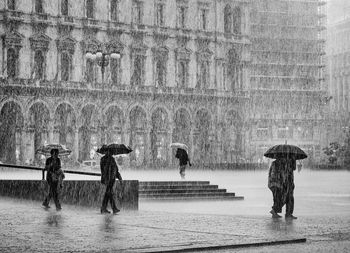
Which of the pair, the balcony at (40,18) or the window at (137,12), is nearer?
the balcony at (40,18)

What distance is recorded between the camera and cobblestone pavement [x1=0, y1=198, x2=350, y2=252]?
13622 mm

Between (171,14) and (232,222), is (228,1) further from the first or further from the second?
(232,222)

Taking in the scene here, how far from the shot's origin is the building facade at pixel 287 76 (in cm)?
8962

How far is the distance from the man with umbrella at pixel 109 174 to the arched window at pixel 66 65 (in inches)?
1755

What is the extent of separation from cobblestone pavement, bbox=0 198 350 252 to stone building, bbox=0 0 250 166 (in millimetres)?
42819

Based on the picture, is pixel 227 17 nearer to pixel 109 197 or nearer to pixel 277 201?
pixel 109 197

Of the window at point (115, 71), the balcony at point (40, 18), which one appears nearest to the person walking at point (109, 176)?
the balcony at point (40, 18)

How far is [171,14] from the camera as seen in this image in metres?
71.3

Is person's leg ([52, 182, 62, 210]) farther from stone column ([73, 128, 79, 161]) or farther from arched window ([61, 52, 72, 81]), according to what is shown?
arched window ([61, 52, 72, 81])

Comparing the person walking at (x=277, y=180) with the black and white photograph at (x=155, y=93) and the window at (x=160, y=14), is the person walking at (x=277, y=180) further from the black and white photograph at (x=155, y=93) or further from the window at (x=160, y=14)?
the window at (x=160, y=14)

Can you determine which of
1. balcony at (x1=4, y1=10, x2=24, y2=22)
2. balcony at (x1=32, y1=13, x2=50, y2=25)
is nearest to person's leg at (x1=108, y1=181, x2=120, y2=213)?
balcony at (x1=4, y1=10, x2=24, y2=22)

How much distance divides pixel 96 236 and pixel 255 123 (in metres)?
73.7

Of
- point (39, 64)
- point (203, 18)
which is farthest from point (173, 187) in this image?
point (203, 18)

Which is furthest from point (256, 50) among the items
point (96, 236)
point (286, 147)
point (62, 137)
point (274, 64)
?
point (96, 236)
